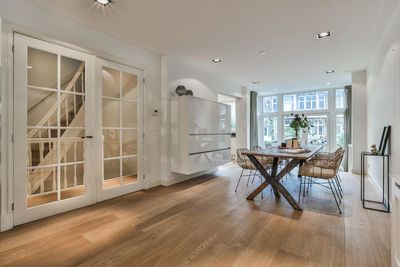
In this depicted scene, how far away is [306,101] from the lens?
7.61 meters

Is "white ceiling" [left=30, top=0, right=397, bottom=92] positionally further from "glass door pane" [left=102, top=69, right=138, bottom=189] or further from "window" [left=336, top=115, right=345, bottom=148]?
"window" [left=336, top=115, right=345, bottom=148]

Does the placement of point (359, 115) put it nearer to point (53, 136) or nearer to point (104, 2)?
point (104, 2)

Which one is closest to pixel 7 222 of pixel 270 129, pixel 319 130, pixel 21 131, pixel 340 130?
pixel 21 131

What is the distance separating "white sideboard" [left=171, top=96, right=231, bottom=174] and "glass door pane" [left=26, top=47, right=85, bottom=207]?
166cm

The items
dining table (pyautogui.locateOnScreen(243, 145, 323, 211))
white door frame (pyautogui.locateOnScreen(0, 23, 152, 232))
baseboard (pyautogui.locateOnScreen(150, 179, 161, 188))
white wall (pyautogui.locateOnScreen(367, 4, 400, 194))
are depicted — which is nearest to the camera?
white door frame (pyautogui.locateOnScreen(0, 23, 152, 232))

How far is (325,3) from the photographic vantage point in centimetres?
235

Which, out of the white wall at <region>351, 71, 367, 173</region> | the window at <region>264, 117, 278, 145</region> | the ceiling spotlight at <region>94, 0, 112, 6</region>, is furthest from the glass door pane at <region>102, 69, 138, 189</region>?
the window at <region>264, 117, 278, 145</region>

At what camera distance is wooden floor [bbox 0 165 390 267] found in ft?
5.68

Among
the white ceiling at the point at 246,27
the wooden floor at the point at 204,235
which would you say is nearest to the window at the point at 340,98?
the white ceiling at the point at 246,27

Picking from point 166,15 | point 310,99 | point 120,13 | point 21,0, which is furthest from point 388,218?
point 310,99

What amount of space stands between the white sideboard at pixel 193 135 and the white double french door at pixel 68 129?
0.79 m

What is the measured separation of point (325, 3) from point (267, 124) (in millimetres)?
6315

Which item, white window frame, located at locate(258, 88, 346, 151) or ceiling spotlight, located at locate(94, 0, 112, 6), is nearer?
ceiling spotlight, located at locate(94, 0, 112, 6)

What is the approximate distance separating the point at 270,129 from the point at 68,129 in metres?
7.32
